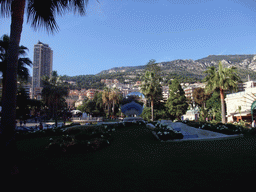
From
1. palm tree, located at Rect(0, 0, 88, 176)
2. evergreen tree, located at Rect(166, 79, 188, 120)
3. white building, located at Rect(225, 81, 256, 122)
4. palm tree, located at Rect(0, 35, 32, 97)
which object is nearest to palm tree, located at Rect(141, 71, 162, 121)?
evergreen tree, located at Rect(166, 79, 188, 120)

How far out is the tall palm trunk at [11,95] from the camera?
3.73 metres

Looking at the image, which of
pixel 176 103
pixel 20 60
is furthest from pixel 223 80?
pixel 20 60

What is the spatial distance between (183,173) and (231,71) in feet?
80.1

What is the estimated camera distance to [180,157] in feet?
21.0

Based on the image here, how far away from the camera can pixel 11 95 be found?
4.14m

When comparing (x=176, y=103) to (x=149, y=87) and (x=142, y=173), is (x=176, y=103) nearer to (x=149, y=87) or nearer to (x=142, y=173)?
(x=149, y=87)

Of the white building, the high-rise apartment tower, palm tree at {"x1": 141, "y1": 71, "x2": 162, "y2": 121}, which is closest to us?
the white building

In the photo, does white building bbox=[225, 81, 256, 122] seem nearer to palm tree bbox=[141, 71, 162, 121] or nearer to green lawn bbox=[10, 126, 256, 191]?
palm tree bbox=[141, 71, 162, 121]

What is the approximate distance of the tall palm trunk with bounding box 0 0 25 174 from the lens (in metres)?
3.73

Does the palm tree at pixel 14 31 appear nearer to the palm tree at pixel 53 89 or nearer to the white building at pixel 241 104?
the palm tree at pixel 53 89

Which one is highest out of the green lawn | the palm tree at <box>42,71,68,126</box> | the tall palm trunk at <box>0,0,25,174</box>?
the palm tree at <box>42,71,68,126</box>

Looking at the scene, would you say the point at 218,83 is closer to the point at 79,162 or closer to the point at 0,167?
the point at 79,162

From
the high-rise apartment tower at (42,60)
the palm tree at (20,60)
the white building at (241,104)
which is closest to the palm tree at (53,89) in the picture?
the palm tree at (20,60)

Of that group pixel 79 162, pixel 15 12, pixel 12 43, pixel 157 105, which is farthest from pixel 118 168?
pixel 157 105
